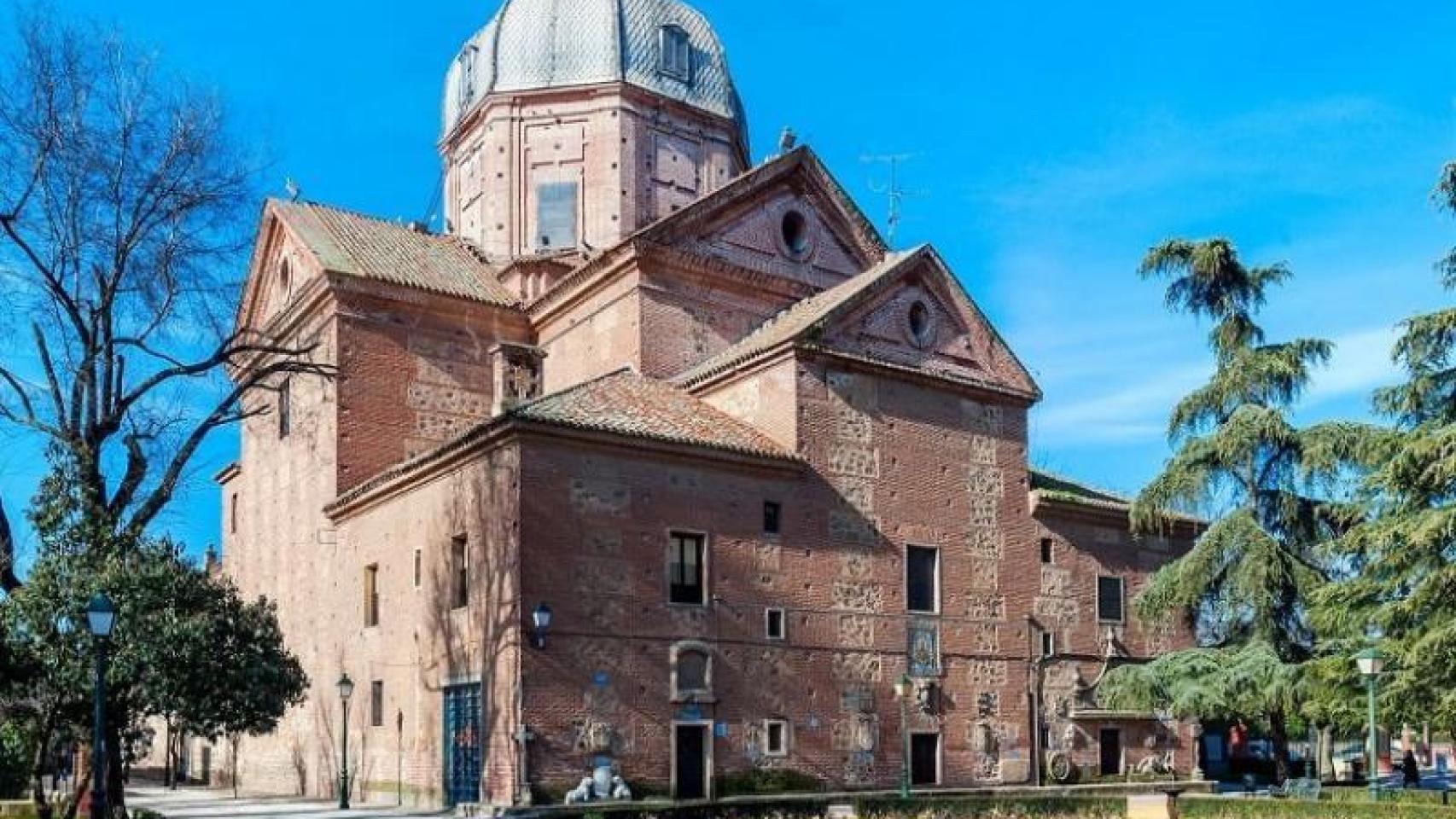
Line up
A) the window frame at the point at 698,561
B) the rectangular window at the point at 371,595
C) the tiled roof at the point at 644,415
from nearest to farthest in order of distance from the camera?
the tiled roof at the point at 644,415
the window frame at the point at 698,561
the rectangular window at the point at 371,595

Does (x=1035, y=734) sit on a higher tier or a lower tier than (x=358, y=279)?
lower

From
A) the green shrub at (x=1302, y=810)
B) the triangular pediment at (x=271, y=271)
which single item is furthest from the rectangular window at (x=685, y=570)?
the triangular pediment at (x=271, y=271)

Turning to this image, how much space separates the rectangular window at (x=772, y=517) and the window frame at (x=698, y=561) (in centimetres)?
139

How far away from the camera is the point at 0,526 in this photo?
20484mm

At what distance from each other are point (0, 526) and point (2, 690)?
2334 millimetres

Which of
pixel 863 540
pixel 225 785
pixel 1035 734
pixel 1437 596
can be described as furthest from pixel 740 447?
pixel 225 785

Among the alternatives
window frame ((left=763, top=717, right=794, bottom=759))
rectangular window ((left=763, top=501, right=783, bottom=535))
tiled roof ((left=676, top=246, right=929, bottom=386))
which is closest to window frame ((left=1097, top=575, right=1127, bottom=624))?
tiled roof ((left=676, top=246, right=929, bottom=386))

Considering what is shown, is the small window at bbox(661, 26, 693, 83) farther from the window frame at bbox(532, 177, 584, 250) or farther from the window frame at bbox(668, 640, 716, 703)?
the window frame at bbox(668, 640, 716, 703)

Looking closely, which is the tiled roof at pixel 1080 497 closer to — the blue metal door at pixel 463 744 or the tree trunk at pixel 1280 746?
the tree trunk at pixel 1280 746

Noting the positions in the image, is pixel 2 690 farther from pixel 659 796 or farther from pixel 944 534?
pixel 944 534

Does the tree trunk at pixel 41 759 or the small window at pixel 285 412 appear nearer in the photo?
the tree trunk at pixel 41 759

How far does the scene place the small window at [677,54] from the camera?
116 ft

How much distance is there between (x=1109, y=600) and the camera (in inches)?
1235

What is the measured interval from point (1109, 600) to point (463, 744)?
48.3 feet
